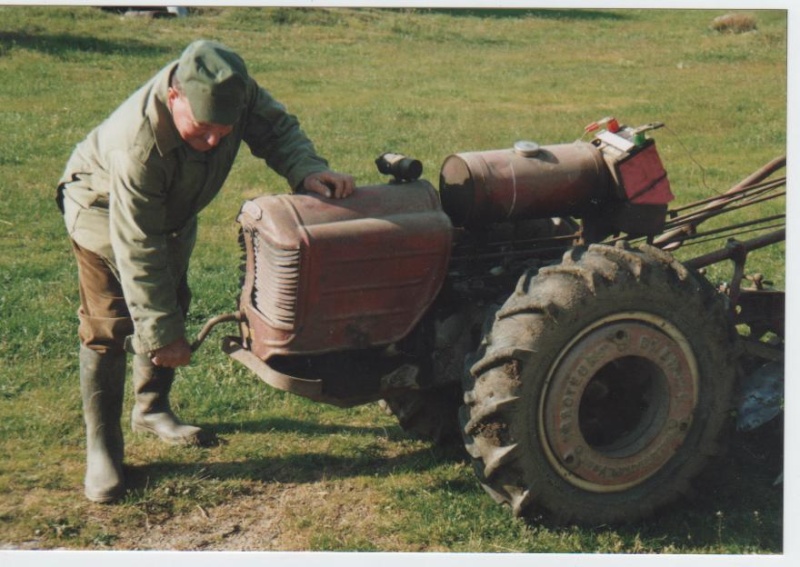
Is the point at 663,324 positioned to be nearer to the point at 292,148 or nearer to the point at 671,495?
the point at 671,495

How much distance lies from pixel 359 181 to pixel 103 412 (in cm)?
589

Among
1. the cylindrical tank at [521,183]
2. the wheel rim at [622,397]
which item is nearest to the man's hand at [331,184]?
the cylindrical tank at [521,183]

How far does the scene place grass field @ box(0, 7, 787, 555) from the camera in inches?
187

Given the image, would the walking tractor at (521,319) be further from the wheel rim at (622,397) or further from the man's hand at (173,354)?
the man's hand at (173,354)

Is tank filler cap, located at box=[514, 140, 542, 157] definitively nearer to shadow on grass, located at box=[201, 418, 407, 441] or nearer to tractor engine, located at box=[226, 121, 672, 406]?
tractor engine, located at box=[226, 121, 672, 406]

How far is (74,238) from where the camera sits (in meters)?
4.89

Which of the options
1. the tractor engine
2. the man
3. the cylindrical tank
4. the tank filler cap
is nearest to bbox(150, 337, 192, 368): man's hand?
the man

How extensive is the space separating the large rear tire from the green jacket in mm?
1260

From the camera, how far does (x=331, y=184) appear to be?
15.1ft

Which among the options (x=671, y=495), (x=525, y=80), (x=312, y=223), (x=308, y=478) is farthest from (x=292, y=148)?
(x=525, y=80)

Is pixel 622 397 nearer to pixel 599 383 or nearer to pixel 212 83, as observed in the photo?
pixel 599 383

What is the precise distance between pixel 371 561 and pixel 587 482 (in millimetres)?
982

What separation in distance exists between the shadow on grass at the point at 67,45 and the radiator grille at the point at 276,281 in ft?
35.9

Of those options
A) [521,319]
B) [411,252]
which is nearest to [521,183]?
[411,252]
